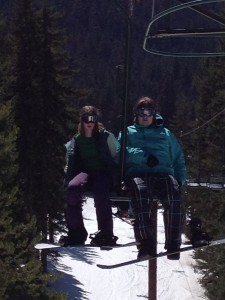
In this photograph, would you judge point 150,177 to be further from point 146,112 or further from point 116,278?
point 116,278

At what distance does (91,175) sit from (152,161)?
0.70 meters

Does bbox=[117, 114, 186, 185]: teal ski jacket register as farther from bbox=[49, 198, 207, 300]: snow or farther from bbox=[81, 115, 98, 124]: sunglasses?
bbox=[49, 198, 207, 300]: snow

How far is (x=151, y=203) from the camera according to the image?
6469mm

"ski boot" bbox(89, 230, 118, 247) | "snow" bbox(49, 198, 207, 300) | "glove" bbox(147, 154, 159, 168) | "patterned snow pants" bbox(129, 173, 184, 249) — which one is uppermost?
"glove" bbox(147, 154, 159, 168)

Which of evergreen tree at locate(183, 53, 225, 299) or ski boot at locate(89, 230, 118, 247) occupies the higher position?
ski boot at locate(89, 230, 118, 247)

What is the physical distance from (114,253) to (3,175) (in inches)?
665

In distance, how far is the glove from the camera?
255 inches

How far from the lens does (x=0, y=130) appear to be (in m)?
16.4

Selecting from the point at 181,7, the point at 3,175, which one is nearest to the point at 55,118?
the point at 3,175

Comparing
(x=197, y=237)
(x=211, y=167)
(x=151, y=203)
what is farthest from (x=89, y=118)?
(x=211, y=167)

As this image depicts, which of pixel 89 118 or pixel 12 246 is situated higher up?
pixel 89 118

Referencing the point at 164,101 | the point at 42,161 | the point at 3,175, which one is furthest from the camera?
the point at 164,101

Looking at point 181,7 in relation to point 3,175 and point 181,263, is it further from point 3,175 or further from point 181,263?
point 181,263

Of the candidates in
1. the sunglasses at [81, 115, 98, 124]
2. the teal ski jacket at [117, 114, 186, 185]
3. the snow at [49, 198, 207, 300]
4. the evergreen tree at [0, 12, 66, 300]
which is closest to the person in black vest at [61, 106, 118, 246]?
the sunglasses at [81, 115, 98, 124]
